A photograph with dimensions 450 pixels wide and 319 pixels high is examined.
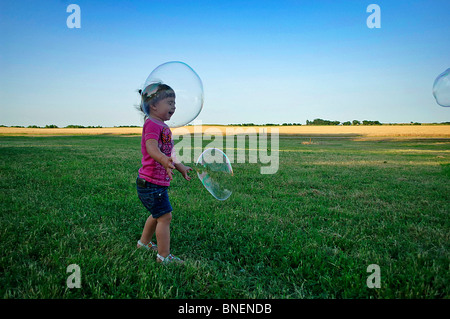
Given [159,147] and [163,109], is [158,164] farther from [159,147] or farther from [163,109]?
[163,109]

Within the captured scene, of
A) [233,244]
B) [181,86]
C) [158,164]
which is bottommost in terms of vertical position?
[233,244]

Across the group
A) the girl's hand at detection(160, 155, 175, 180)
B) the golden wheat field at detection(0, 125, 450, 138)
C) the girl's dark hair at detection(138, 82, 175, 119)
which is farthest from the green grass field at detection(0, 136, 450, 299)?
the golden wheat field at detection(0, 125, 450, 138)

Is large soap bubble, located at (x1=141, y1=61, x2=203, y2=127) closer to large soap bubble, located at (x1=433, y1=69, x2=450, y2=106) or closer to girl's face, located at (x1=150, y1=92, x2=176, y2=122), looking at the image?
girl's face, located at (x1=150, y1=92, x2=176, y2=122)

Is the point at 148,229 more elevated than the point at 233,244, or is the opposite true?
the point at 148,229

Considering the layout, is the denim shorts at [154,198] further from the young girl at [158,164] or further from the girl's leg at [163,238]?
the girl's leg at [163,238]

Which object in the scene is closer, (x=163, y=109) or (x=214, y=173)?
(x=163, y=109)

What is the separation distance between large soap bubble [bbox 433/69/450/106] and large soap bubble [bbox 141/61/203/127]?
532cm

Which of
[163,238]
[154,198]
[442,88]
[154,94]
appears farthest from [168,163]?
[442,88]

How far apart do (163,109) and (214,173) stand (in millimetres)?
1255

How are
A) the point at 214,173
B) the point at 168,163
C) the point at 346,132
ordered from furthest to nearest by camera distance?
the point at 346,132 < the point at 214,173 < the point at 168,163

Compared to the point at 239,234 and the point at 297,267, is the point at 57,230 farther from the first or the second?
the point at 297,267

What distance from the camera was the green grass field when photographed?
2.53 m

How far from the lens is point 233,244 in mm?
3557

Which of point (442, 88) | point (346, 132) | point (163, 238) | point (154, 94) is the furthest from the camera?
point (346, 132)
